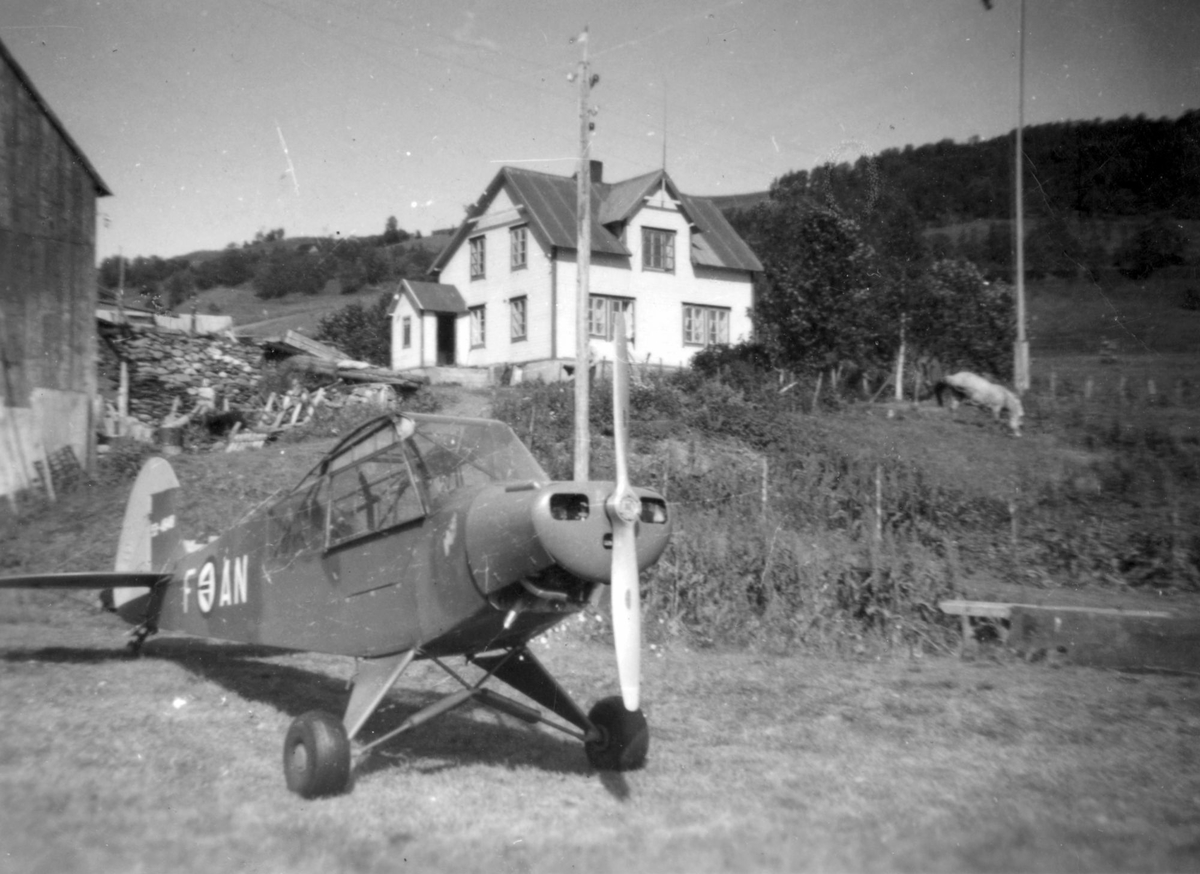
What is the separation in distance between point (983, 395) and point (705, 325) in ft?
37.5

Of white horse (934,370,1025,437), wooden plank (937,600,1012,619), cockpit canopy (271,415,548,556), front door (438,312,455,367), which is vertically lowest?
wooden plank (937,600,1012,619)

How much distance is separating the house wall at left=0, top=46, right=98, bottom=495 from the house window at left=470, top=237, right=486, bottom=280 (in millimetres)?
15632

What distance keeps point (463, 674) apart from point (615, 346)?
483 centimetres

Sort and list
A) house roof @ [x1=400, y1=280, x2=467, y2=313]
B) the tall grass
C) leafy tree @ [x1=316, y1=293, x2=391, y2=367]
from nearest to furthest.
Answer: the tall grass → house roof @ [x1=400, y1=280, x2=467, y2=313] → leafy tree @ [x1=316, y1=293, x2=391, y2=367]

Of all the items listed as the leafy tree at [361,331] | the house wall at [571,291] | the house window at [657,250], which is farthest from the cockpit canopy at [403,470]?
the leafy tree at [361,331]

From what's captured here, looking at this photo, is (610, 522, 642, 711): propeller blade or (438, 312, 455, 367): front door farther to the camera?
(438, 312, 455, 367): front door

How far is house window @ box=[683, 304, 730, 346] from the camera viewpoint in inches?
1274

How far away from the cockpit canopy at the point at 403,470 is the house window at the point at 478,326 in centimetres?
2578

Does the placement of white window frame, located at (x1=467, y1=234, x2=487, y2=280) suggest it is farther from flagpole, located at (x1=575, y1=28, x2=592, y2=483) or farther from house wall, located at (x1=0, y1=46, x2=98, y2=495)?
flagpole, located at (x1=575, y1=28, x2=592, y2=483)

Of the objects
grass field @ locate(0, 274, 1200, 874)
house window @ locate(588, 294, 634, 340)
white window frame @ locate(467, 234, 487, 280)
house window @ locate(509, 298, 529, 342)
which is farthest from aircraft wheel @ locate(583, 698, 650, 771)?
white window frame @ locate(467, 234, 487, 280)

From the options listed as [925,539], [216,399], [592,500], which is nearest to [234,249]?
[216,399]

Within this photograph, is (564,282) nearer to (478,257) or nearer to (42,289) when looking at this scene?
(478,257)

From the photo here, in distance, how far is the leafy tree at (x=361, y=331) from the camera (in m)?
49.2

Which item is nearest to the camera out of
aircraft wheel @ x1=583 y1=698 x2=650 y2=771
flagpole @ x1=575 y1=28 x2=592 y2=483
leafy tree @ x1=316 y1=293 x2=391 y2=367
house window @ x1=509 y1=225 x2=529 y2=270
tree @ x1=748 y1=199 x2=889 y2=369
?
aircraft wheel @ x1=583 y1=698 x2=650 y2=771
